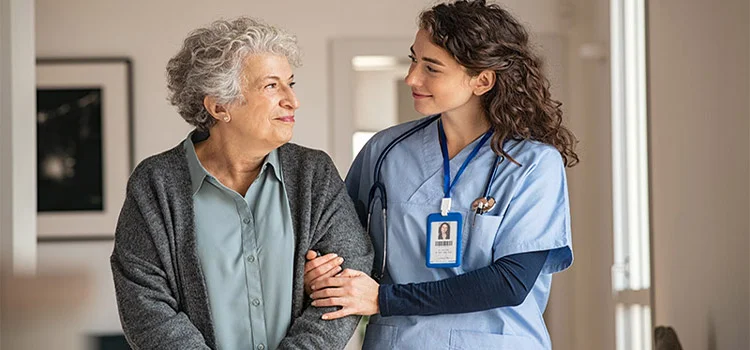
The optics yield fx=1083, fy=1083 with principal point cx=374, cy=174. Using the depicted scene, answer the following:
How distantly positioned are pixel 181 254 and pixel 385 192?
46 centimetres

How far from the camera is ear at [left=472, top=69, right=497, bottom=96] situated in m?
2.23

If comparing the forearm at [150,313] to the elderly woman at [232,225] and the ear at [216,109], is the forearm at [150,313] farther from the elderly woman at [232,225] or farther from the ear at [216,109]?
the ear at [216,109]

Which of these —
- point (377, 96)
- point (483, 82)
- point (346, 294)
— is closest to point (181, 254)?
point (346, 294)

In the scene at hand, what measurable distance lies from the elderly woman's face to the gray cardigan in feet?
0.39

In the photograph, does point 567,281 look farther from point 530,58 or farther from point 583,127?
point 530,58

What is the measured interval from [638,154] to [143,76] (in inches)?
86.9

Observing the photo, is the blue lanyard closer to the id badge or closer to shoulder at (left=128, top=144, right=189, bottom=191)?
the id badge

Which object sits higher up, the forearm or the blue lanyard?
the blue lanyard

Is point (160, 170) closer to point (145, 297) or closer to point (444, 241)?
point (145, 297)

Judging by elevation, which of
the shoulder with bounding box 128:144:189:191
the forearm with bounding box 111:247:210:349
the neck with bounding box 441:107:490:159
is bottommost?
the forearm with bounding box 111:247:210:349

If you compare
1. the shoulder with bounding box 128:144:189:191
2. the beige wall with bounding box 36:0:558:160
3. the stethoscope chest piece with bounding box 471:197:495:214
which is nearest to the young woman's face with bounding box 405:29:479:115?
the stethoscope chest piece with bounding box 471:197:495:214

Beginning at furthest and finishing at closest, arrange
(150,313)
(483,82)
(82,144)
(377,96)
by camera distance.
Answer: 1. (377,96)
2. (82,144)
3. (483,82)
4. (150,313)

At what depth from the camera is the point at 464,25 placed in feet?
7.13

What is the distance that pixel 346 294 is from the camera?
210cm
